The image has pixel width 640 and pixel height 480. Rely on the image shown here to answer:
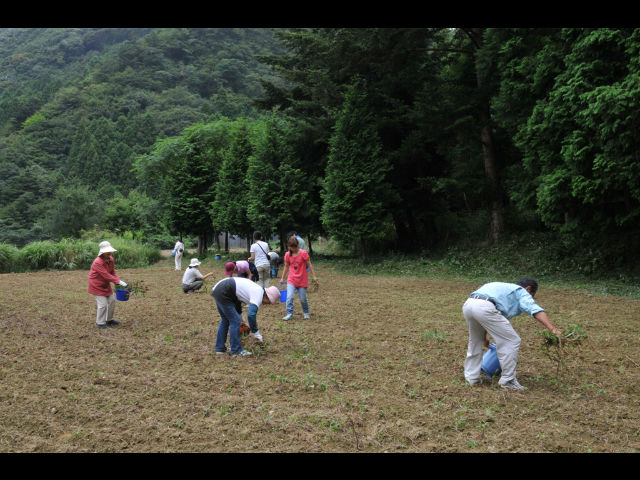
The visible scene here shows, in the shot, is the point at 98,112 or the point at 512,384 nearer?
the point at 512,384

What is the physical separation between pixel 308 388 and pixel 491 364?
8.01 ft

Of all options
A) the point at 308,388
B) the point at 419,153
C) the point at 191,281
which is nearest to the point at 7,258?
the point at 191,281

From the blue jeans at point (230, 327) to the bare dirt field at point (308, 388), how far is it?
10.5 inches

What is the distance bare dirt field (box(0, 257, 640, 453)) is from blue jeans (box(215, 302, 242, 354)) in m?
0.27

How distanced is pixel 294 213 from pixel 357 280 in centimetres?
934

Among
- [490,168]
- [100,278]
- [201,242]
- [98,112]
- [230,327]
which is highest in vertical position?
[98,112]

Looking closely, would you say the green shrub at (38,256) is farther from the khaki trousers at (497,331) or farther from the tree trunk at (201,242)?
the khaki trousers at (497,331)

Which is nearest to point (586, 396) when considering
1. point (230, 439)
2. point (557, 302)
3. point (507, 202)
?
point (230, 439)

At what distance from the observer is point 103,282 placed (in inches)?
376

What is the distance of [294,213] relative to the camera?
26562 mm

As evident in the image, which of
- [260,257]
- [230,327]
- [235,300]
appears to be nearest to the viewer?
[235,300]

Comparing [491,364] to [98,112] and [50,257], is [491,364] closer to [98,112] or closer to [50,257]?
[50,257]

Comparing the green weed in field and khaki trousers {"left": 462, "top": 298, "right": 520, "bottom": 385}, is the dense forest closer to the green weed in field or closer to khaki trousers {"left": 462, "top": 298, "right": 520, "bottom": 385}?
the green weed in field

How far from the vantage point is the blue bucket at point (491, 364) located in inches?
250
